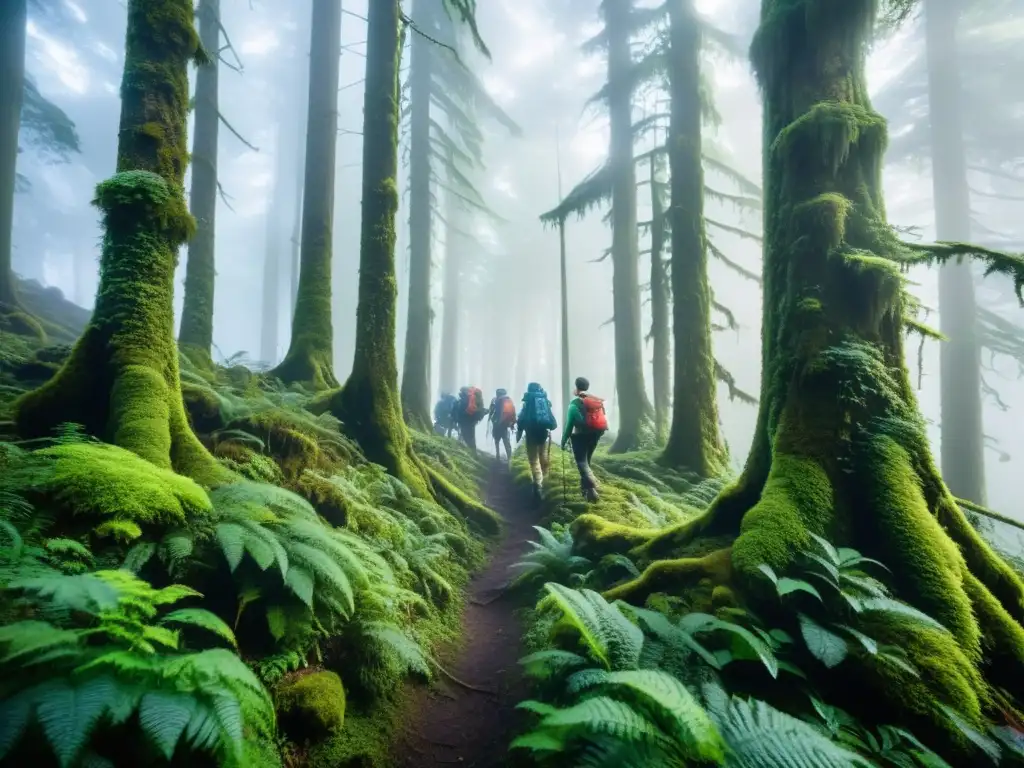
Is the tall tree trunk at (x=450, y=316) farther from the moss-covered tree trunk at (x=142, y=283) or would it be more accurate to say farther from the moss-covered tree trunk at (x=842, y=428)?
the moss-covered tree trunk at (x=842, y=428)

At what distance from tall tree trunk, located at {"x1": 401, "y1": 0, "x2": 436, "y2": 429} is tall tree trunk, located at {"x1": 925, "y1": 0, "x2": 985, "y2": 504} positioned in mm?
16322

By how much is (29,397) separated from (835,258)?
7546mm

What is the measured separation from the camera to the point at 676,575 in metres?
4.20

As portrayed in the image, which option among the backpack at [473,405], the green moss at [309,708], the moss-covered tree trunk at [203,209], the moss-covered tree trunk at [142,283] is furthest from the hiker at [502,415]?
the green moss at [309,708]

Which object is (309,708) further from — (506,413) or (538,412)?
(506,413)

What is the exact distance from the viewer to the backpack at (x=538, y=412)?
9.59 metres

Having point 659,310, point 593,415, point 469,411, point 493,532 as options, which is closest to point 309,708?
point 493,532

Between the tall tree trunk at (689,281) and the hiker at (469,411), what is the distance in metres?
7.38

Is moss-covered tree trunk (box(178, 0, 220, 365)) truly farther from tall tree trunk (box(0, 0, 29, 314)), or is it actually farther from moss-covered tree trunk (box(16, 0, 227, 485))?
moss-covered tree trunk (box(16, 0, 227, 485))

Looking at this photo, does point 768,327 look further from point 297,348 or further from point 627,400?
point 627,400

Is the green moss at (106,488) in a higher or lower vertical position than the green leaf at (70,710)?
higher

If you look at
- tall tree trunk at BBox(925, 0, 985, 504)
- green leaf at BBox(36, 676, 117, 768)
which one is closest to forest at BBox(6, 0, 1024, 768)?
green leaf at BBox(36, 676, 117, 768)

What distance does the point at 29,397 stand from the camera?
4.25m

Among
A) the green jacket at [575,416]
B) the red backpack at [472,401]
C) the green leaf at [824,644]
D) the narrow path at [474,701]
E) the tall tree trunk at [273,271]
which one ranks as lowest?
the narrow path at [474,701]
